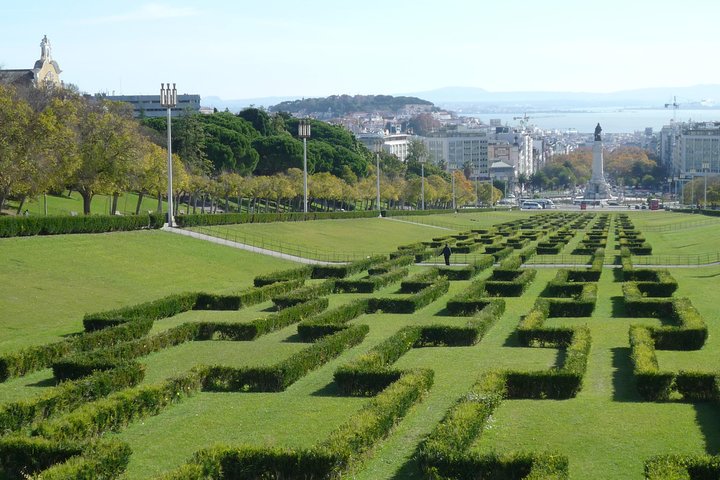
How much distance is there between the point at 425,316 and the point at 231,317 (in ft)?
20.0

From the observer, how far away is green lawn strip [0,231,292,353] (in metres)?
31.0

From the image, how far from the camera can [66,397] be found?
19156mm

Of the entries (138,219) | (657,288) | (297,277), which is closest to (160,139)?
(138,219)

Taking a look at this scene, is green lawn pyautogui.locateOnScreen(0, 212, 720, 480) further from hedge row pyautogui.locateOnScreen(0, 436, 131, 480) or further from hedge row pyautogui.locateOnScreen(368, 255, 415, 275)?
hedge row pyautogui.locateOnScreen(368, 255, 415, 275)

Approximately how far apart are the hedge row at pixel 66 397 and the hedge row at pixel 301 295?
13262 millimetres

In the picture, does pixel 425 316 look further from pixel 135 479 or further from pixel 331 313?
pixel 135 479

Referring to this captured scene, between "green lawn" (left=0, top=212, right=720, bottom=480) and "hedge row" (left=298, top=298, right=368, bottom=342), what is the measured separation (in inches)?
17.4

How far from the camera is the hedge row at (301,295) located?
35.1 metres

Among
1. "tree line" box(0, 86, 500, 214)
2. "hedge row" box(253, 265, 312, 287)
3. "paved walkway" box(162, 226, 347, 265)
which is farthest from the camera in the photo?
"paved walkway" box(162, 226, 347, 265)

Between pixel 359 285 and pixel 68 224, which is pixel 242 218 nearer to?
pixel 68 224

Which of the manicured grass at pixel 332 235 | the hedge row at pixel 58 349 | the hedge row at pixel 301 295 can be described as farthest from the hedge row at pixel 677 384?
the manicured grass at pixel 332 235

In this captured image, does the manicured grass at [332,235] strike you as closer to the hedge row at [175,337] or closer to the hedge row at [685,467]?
the hedge row at [175,337]

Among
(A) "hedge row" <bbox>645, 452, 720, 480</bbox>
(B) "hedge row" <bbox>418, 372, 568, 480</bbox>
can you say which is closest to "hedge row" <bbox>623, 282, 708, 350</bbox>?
(B) "hedge row" <bbox>418, 372, 568, 480</bbox>

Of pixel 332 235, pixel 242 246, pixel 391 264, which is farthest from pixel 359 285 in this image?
pixel 332 235
